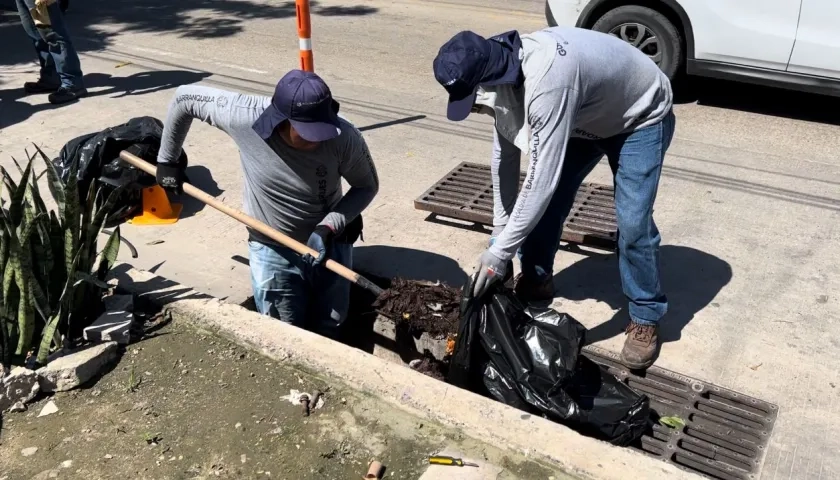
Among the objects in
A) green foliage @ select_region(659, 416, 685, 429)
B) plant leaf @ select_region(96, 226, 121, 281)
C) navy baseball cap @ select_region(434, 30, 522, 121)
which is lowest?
green foliage @ select_region(659, 416, 685, 429)

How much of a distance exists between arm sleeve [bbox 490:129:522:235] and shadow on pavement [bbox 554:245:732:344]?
800mm

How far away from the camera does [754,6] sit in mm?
6520

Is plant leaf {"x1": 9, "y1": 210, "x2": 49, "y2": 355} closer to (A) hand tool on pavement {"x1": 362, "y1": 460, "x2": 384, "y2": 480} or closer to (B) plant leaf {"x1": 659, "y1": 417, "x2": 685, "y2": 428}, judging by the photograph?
(A) hand tool on pavement {"x1": 362, "y1": 460, "x2": 384, "y2": 480}

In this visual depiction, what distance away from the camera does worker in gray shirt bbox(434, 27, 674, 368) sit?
2.87m

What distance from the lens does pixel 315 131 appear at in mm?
3152

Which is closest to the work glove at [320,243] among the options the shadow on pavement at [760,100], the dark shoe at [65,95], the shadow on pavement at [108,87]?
the shadow on pavement at [108,87]

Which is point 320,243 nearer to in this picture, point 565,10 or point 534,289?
point 534,289

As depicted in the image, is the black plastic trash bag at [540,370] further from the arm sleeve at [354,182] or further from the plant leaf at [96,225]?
the plant leaf at [96,225]

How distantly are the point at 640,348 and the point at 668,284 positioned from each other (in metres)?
0.80

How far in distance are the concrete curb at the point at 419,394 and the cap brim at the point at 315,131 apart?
85 cm

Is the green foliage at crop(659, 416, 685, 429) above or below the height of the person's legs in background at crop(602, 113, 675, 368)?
below

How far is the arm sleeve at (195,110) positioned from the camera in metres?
3.53

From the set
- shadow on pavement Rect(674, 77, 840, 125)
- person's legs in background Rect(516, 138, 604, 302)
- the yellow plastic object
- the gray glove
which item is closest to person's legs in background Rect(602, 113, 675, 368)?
person's legs in background Rect(516, 138, 604, 302)

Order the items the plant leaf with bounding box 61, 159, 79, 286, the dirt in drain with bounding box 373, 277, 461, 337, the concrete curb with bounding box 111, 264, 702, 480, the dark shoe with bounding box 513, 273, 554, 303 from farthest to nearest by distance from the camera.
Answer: the dark shoe with bounding box 513, 273, 554, 303, the dirt in drain with bounding box 373, 277, 461, 337, the plant leaf with bounding box 61, 159, 79, 286, the concrete curb with bounding box 111, 264, 702, 480
